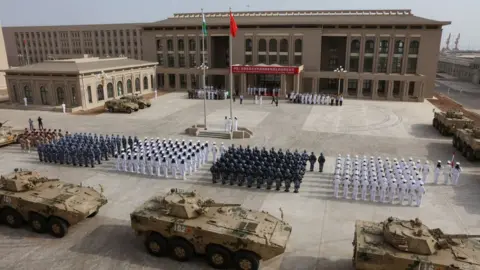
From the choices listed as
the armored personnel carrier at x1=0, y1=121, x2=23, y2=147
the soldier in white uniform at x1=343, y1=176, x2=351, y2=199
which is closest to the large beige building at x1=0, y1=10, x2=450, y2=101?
the armored personnel carrier at x1=0, y1=121, x2=23, y2=147

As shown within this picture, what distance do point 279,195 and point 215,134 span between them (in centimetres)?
1075

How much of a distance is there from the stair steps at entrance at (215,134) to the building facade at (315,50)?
1638cm

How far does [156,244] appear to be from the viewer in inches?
432

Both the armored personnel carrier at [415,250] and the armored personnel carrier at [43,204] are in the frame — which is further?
the armored personnel carrier at [43,204]

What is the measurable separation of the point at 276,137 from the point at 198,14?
34.7m

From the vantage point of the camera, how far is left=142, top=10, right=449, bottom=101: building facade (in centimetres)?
4150

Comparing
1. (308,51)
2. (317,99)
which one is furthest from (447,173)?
(308,51)

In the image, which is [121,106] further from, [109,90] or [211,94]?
[211,94]

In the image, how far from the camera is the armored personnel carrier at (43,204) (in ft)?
38.9

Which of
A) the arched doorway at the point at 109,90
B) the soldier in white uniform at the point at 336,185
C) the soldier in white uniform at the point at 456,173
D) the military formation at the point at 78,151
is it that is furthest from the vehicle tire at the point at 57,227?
the arched doorway at the point at 109,90

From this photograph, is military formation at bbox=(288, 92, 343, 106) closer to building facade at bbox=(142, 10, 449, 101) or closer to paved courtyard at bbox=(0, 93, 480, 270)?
building facade at bbox=(142, 10, 449, 101)

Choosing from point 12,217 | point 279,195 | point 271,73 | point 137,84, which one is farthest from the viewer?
point 137,84

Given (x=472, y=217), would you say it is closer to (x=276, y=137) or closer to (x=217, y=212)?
(x=217, y=212)

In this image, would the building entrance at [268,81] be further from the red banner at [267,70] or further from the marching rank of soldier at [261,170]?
the marching rank of soldier at [261,170]
